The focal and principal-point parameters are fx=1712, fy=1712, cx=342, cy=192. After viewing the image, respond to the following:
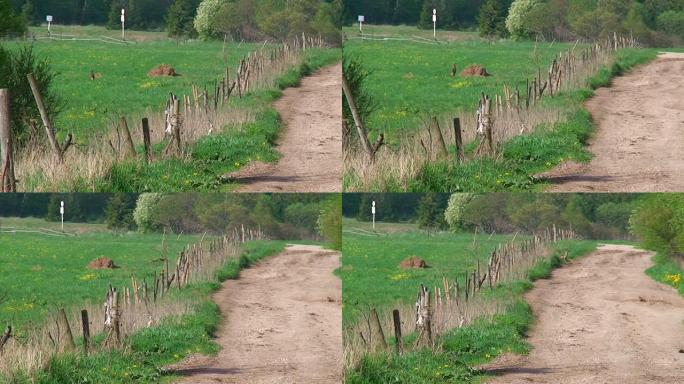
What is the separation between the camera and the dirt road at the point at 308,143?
31.7 metres

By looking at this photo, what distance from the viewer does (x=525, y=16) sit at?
112 ft

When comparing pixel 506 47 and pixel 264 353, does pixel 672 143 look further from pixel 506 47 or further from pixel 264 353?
pixel 264 353

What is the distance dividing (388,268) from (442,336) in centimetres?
165

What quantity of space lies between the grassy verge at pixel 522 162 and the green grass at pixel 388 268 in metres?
1.28

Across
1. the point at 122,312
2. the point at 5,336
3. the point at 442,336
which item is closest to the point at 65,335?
the point at 5,336

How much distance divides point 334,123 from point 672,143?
21.9 ft

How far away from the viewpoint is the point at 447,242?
3231 cm

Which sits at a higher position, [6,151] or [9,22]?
[9,22]

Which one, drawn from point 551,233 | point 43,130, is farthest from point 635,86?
point 43,130

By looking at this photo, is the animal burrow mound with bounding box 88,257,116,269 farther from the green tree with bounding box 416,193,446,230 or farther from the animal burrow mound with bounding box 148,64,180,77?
the green tree with bounding box 416,193,446,230

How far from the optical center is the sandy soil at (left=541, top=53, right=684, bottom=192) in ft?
104

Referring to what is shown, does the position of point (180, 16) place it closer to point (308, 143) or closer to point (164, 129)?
point (164, 129)

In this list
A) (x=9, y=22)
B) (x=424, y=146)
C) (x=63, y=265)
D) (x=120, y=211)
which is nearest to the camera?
(x=424, y=146)

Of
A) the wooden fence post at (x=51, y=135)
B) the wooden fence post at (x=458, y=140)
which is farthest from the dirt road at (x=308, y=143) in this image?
the wooden fence post at (x=51, y=135)
